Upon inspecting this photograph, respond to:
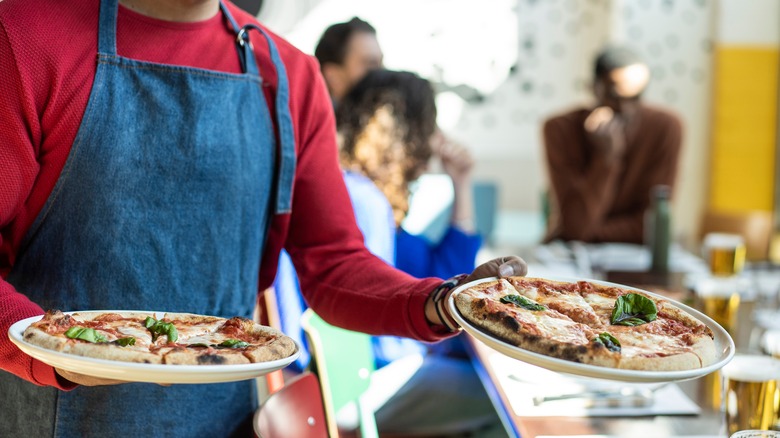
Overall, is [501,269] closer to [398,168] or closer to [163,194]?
[163,194]

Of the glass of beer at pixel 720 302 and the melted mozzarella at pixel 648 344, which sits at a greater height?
the melted mozzarella at pixel 648 344

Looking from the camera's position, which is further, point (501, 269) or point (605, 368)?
point (501, 269)

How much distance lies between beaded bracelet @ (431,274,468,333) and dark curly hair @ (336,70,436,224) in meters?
1.35

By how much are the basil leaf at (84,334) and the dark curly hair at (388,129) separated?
1627 mm

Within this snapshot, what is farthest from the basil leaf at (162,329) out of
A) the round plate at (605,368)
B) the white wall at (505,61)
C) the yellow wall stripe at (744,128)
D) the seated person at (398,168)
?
the yellow wall stripe at (744,128)

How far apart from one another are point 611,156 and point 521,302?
8.95 feet

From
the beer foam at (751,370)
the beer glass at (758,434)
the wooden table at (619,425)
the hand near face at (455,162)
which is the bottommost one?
the wooden table at (619,425)

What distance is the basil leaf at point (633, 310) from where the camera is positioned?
1045mm

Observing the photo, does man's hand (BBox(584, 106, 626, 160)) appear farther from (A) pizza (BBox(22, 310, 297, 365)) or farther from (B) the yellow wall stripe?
(A) pizza (BBox(22, 310, 297, 365))

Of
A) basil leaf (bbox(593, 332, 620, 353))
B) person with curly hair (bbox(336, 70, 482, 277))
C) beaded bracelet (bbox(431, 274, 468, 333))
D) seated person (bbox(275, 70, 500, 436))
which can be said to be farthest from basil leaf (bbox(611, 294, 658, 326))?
person with curly hair (bbox(336, 70, 482, 277))

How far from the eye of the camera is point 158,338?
100 centimetres

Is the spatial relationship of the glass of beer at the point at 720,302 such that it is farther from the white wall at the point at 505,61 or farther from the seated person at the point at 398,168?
the white wall at the point at 505,61

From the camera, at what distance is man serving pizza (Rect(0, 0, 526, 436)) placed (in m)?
1.13

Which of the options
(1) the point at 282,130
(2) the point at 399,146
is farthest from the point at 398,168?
(1) the point at 282,130
